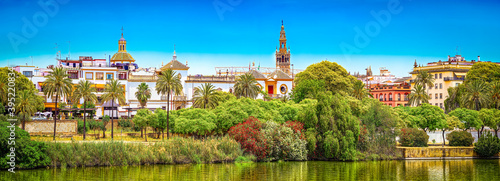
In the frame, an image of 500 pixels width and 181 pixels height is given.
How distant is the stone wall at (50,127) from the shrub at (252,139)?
17451 millimetres

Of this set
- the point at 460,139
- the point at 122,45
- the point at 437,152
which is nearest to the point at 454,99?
the point at 460,139

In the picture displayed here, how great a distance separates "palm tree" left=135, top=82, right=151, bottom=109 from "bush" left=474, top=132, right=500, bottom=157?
41081mm

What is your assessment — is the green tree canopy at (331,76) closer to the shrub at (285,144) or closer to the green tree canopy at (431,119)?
the green tree canopy at (431,119)

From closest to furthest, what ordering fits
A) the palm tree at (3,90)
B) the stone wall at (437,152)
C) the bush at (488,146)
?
the stone wall at (437,152) < the bush at (488,146) < the palm tree at (3,90)

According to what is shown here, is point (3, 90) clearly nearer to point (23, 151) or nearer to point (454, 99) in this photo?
point (23, 151)

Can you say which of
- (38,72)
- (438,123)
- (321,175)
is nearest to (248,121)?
(321,175)

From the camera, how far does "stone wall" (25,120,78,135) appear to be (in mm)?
56156

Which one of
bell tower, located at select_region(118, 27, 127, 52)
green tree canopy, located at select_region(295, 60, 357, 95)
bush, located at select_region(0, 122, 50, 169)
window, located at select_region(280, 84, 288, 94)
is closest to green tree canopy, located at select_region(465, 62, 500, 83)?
green tree canopy, located at select_region(295, 60, 357, 95)

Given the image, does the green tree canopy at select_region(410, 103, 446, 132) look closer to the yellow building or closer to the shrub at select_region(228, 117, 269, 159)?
the shrub at select_region(228, 117, 269, 159)

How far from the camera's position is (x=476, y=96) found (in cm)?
6925

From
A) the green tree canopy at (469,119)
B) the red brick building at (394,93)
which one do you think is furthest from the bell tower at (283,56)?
the green tree canopy at (469,119)

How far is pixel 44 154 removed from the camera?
41.9 meters

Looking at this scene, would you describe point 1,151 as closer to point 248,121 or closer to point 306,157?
point 248,121

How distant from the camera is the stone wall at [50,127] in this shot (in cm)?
5616
